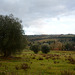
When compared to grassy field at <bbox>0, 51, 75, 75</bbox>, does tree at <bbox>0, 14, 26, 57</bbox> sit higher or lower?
higher

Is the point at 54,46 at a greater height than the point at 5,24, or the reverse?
the point at 5,24

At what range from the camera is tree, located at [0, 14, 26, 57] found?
80.5ft

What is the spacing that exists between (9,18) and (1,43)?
6.57 metres

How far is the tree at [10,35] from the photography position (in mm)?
24547

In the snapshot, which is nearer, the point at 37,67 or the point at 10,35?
the point at 37,67

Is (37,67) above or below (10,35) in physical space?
below

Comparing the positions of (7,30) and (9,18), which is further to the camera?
(9,18)

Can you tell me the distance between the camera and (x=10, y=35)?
2498 cm

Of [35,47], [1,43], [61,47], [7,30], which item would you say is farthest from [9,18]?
[61,47]

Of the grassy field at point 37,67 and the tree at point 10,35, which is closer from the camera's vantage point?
the grassy field at point 37,67

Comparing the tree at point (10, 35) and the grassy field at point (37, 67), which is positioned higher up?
the tree at point (10, 35)

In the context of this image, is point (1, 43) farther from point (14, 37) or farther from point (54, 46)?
point (54, 46)

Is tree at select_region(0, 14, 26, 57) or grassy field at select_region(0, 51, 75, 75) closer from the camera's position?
grassy field at select_region(0, 51, 75, 75)

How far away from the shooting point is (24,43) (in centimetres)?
2733
